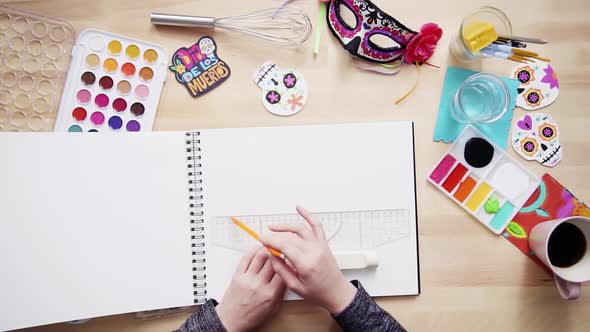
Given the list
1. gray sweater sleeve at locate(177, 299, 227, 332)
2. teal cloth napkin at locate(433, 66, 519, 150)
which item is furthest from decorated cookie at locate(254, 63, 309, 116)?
gray sweater sleeve at locate(177, 299, 227, 332)

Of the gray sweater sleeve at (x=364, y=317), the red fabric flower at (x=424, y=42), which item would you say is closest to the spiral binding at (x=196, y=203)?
the gray sweater sleeve at (x=364, y=317)

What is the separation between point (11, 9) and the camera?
733 mm

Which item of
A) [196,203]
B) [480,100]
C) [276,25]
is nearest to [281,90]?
[276,25]

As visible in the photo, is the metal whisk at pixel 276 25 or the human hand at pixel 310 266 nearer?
the human hand at pixel 310 266

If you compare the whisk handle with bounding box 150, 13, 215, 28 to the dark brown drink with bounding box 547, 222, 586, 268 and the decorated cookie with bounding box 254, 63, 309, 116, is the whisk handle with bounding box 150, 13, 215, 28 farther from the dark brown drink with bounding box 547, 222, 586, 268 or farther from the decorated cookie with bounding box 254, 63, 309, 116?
the dark brown drink with bounding box 547, 222, 586, 268

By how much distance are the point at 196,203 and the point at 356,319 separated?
0.31m

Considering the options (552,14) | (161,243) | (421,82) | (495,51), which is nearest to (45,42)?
(161,243)

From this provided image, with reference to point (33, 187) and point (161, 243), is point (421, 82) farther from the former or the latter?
point (33, 187)

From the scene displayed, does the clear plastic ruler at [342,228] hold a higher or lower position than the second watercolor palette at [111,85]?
lower

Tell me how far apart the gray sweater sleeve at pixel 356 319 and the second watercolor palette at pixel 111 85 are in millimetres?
315

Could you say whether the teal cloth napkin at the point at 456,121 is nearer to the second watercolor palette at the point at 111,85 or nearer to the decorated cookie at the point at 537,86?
the decorated cookie at the point at 537,86

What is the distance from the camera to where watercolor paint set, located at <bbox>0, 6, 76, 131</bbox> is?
28.8 inches

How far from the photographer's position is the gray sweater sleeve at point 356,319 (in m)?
0.66

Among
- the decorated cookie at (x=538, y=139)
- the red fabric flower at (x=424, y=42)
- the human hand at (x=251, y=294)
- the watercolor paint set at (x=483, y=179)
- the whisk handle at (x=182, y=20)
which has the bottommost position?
the human hand at (x=251, y=294)
